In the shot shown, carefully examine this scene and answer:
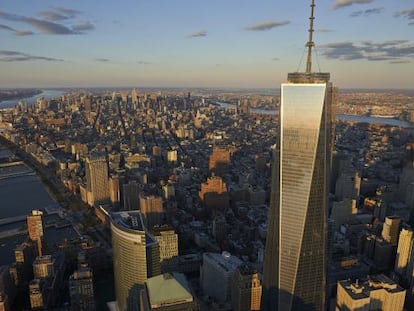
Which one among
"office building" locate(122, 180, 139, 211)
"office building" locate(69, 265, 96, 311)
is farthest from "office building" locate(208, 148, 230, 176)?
"office building" locate(69, 265, 96, 311)

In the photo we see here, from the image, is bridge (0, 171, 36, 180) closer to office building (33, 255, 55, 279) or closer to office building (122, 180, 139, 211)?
office building (122, 180, 139, 211)

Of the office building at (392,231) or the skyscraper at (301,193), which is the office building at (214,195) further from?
the skyscraper at (301,193)

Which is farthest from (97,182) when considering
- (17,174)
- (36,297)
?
(17,174)

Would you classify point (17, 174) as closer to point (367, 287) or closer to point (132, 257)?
point (132, 257)

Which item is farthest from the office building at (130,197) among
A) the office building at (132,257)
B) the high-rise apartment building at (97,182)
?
the office building at (132,257)

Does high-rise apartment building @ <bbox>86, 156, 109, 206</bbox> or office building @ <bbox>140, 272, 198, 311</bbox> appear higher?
office building @ <bbox>140, 272, 198, 311</bbox>

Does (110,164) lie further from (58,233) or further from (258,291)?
(258,291)

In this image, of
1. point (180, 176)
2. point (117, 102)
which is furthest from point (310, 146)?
point (117, 102)
